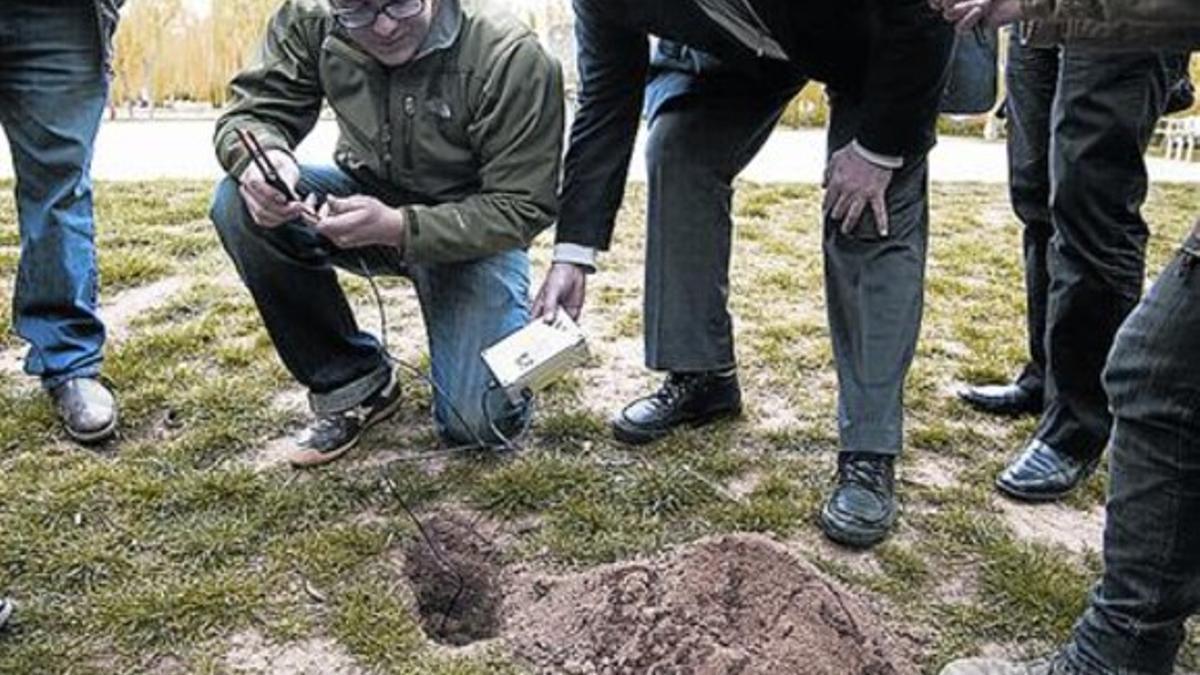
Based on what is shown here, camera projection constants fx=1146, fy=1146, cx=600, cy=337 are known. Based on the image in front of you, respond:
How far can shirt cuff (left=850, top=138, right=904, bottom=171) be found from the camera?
198cm

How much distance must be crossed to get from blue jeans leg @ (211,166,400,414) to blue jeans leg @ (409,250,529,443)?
0.17m

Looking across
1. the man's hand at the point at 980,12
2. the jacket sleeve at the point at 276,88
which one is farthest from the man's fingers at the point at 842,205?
the jacket sleeve at the point at 276,88

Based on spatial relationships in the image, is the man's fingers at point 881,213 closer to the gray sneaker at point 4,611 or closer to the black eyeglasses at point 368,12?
the black eyeglasses at point 368,12

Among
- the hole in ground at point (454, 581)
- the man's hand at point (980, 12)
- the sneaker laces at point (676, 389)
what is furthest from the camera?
the sneaker laces at point (676, 389)

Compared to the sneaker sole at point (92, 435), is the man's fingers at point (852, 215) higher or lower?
higher

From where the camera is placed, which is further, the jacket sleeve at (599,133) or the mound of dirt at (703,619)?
the jacket sleeve at (599,133)

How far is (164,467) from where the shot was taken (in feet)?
7.74

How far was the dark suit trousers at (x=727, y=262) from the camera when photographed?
6.88 ft

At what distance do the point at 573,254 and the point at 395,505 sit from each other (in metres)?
0.60

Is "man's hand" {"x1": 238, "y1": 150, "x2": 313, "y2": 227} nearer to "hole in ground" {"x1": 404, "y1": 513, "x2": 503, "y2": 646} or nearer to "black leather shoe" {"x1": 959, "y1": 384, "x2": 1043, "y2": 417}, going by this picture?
"hole in ground" {"x1": 404, "y1": 513, "x2": 503, "y2": 646}

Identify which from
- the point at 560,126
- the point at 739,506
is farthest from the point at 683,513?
the point at 560,126

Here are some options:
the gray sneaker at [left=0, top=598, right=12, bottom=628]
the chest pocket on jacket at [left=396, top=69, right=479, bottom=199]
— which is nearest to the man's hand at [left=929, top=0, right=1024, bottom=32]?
the chest pocket on jacket at [left=396, top=69, right=479, bottom=199]

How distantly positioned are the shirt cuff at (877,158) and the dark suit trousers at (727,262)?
0.04 meters

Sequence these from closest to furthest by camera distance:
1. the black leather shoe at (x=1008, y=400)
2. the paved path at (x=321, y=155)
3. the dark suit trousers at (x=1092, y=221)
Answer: the dark suit trousers at (x=1092, y=221)
the black leather shoe at (x=1008, y=400)
the paved path at (x=321, y=155)
